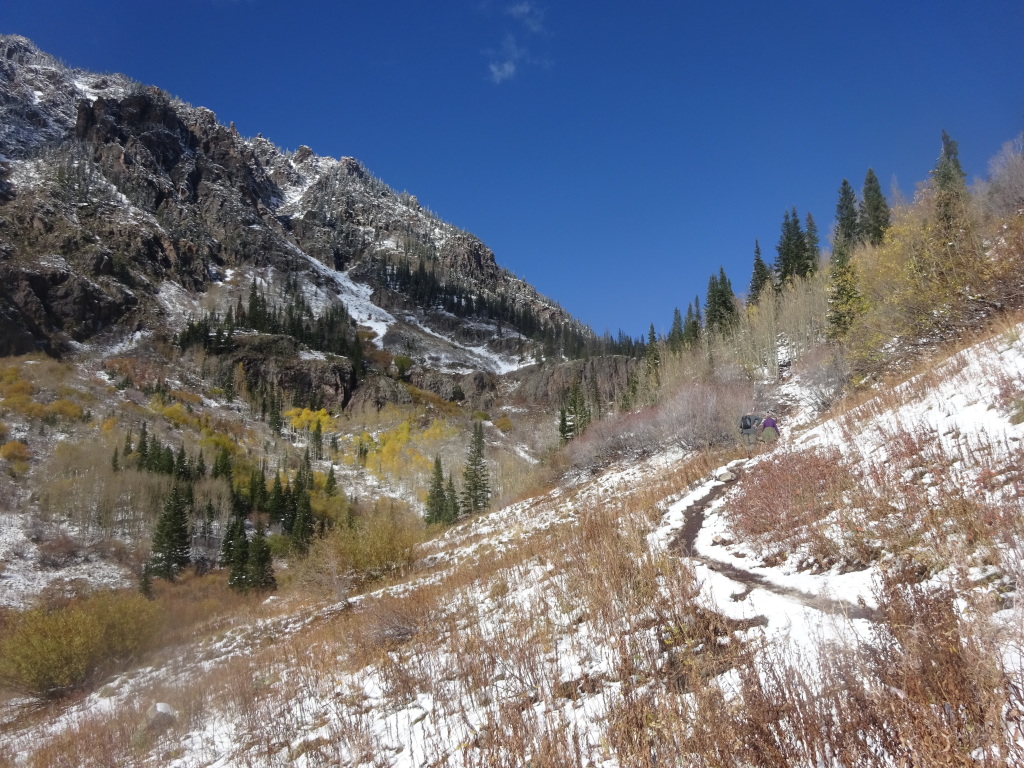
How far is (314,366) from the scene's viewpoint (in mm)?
113062

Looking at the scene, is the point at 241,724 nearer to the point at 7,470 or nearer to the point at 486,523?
the point at 486,523

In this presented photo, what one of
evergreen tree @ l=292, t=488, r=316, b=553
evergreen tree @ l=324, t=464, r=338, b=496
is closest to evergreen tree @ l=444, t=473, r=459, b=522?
evergreen tree @ l=292, t=488, r=316, b=553

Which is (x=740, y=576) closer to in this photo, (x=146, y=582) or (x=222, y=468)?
(x=146, y=582)

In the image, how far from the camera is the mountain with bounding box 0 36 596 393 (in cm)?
10812

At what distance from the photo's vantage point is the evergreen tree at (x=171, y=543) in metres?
47.1

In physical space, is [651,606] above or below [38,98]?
below

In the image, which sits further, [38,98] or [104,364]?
[38,98]

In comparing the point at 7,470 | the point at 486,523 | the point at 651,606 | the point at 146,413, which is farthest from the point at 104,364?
the point at 651,606

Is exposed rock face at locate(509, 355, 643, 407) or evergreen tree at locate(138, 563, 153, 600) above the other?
exposed rock face at locate(509, 355, 643, 407)

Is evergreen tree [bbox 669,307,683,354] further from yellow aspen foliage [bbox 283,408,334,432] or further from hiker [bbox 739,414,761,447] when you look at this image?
yellow aspen foliage [bbox 283,408,334,432]

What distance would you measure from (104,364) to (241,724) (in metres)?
113

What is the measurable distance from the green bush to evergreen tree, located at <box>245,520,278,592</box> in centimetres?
2183

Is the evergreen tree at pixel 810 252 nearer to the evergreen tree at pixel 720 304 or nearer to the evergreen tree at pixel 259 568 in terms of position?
the evergreen tree at pixel 720 304

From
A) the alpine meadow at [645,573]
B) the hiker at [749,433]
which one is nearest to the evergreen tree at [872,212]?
the alpine meadow at [645,573]
